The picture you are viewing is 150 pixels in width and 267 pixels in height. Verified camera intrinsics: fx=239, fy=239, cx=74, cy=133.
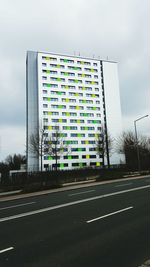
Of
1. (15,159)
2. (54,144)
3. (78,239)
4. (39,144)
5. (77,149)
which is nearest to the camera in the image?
(78,239)

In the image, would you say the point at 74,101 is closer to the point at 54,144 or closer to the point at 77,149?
the point at 77,149

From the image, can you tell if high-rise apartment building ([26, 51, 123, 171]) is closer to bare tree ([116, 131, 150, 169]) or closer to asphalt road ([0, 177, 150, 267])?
bare tree ([116, 131, 150, 169])

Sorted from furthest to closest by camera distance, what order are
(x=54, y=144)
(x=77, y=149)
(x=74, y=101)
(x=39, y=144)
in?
1. (x=74, y=101)
2. (x=77, y=149)
3. (x=54, y=144)
4. (x=39, y=144)

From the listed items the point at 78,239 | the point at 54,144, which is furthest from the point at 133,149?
the point at 78,239

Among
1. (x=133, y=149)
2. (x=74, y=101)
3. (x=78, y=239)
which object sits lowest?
(x=78, y=239)

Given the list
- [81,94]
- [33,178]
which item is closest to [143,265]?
[33,178]

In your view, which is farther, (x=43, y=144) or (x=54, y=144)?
(x=54, y=144)

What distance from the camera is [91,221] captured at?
8469 mm

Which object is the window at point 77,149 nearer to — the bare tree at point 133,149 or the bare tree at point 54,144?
the bare tree at point 133,149

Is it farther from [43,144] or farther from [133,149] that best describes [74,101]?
[43,144]

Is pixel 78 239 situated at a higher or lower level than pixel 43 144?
lower

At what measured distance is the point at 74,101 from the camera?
94.6 meters

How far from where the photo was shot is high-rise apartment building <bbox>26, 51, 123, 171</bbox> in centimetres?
8800

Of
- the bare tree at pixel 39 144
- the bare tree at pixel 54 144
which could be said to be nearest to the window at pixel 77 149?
the bare tree at pixel 54 144
